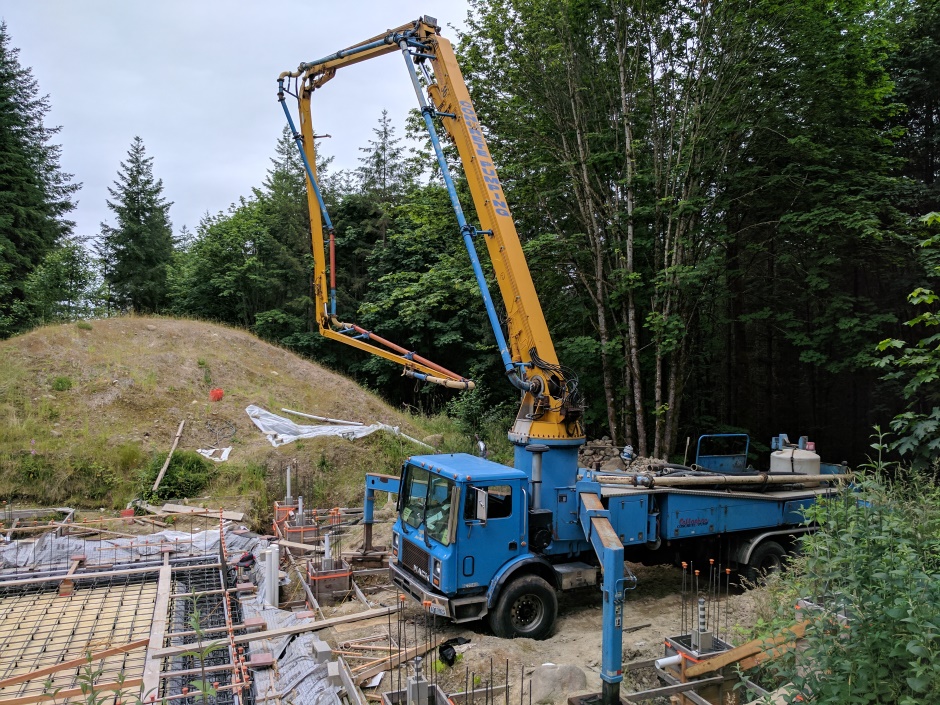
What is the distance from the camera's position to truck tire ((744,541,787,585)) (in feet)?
28.2

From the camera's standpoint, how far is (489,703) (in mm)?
5336

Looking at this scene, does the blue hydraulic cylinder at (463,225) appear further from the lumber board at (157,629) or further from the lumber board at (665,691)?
the lumber board at (157,629)

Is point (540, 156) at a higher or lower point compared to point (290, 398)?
higher

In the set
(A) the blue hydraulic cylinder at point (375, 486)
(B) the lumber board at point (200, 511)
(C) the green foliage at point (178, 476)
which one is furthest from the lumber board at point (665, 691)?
(C) the green foliage at point (178, 476)

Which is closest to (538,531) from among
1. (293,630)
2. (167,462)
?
(293,630)

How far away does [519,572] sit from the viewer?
7039 millimetres

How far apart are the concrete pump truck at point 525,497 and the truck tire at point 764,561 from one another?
28 millimetres

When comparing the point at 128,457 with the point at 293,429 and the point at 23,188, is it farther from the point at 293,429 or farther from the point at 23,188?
the point at 23,188

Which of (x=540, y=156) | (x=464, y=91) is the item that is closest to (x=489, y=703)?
(x=464, y=91)

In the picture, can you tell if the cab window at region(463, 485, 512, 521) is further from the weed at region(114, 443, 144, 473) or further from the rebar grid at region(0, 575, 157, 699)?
the weed at region(114, 443, 144, 473)

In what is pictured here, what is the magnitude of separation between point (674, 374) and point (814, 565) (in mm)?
9775

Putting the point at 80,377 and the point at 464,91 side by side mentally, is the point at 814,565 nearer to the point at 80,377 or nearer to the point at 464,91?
the point at 464,91

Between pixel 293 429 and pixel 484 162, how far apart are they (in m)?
11.2

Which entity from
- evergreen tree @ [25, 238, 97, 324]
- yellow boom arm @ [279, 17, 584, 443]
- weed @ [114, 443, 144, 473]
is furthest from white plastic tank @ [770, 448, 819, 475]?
evergreen tree @ [25, 238, 97, 324]
